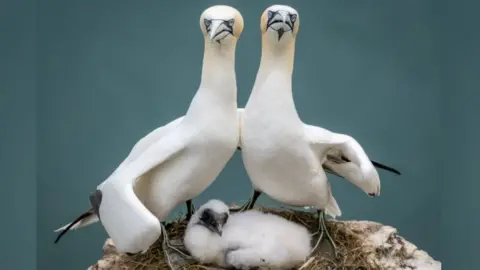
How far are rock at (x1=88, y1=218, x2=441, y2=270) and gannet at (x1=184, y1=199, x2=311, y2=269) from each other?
0.23 feet

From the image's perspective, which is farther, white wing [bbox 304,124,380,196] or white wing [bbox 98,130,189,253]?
white wing [bbox 304,124,380,196]

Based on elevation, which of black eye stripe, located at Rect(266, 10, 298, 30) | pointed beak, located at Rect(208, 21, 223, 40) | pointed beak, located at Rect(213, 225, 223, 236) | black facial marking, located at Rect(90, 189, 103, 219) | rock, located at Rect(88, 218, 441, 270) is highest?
black eye stripe, located at Rect(266, 10, 298, 30)

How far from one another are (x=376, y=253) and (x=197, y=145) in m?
0.58

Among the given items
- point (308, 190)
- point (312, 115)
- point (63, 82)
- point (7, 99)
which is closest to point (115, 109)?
point (63, 82)

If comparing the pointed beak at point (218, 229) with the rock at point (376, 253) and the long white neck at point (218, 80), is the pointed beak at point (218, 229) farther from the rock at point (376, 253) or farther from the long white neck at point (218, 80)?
the long white neck at point (218, 80)

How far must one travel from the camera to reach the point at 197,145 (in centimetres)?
165

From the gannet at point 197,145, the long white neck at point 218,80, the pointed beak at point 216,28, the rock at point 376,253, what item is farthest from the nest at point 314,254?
the pointed beak at point 216,28

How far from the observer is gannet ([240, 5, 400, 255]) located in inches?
65.5

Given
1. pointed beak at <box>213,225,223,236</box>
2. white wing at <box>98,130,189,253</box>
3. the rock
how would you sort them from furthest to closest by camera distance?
the rock
pointed beak at <box>213,225,223,236</box>
white wing at <box>98,130,189,253</box>

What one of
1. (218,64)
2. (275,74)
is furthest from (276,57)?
(218,64)

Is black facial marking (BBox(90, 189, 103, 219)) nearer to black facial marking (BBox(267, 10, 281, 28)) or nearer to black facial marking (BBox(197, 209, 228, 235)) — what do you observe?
black facial marking (BBox(197, 209, 228, 235))

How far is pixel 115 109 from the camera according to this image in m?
2.27

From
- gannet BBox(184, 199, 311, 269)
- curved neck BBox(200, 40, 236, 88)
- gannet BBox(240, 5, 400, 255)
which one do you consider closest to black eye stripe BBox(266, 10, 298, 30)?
gannet BBox(240, 5, 400, 255)

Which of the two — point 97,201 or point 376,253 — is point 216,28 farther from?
point 376,253
